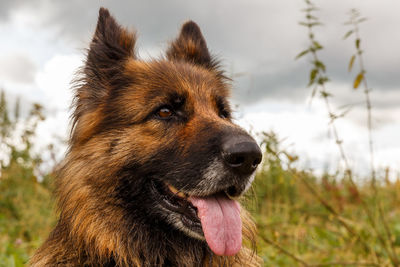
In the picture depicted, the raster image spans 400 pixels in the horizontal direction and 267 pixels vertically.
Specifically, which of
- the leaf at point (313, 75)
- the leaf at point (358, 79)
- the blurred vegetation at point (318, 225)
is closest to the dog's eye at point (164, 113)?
the blurred vegetation at point (318, 225)

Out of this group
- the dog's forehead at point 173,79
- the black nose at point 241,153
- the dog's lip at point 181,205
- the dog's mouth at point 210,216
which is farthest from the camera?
the dog's forehead at point 173,79

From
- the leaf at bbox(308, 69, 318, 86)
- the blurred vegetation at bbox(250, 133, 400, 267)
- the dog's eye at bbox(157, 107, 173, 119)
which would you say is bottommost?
the blurred vegetation at bbox(250, 133, 400, 267)

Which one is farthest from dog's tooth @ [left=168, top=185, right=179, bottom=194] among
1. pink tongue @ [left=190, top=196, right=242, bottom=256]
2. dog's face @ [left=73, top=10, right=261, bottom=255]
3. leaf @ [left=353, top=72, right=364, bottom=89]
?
leaf @ [left=353, top=72, right=364, bottom=89]

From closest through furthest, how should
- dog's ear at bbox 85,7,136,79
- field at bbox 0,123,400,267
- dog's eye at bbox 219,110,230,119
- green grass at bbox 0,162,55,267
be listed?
dog's ear at bbox 85,7,136,79, dog's eye at bbox 219,110,230,119, field at bbox 0,123,400,267, green grass at bbox 0,162,55,267

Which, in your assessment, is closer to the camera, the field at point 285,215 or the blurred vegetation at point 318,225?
the blurred vegetation at point 318,225

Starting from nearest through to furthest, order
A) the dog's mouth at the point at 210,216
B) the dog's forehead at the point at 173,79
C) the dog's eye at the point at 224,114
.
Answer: the dog's mouth at the point at 210,216 → the dog's forehead at the point at 173,79 → the dog's eye at the point at 224,114

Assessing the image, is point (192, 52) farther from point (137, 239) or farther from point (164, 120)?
point (137, 239)

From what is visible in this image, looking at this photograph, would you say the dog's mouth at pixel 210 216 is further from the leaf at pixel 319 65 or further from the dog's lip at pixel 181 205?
the leaf at pixel 319 65

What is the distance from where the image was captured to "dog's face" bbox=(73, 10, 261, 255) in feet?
10.5

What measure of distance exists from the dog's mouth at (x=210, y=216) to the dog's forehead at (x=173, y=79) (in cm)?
88

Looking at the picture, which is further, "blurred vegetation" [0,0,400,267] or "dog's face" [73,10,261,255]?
"blurred vegetation" [0,0,400,267]

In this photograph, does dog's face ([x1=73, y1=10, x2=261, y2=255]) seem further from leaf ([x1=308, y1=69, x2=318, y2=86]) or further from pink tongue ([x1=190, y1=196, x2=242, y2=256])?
leaf ([x1=308, y1=69, x2=318, y2=86])

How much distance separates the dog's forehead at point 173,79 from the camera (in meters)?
3.73

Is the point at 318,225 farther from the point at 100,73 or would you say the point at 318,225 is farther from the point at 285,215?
the point at 100,73
